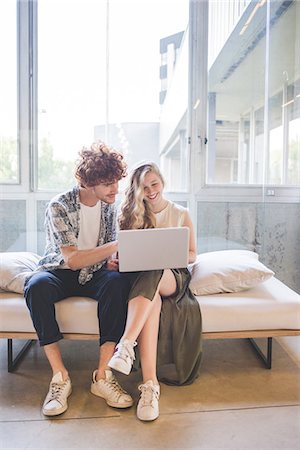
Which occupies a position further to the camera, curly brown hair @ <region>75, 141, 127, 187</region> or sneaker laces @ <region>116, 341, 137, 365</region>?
curly brown hair @ <region>75, 141, 127, 187</region>

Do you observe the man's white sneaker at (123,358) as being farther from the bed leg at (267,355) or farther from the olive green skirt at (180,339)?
the bed leg at (267,355)

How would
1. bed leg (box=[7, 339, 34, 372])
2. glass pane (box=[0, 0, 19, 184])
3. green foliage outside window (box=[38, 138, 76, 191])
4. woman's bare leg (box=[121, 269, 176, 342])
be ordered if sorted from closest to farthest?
1. woman's bare leg (box=[121, 269, 176, 342])
2. bed leg (box=[7, 339, 34, 372])
3. glass pane (box=[0, 0, 19, 184])
4. green foliage outside window (box=[38, 138, 76, 191])

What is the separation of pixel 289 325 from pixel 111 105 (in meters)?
1.99

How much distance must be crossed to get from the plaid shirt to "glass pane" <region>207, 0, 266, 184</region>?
1.28 metres

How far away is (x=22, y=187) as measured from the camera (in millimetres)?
3072

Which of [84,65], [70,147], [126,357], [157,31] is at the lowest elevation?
[126,357]

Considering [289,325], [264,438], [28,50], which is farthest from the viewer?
[28,50]

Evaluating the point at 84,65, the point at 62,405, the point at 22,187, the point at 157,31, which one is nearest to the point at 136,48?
the point at 157,31

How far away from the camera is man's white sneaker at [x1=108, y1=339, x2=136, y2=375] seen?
66.7 inches

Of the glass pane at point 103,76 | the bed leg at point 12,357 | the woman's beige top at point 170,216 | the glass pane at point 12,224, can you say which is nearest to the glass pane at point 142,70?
the glass pane at point 103,76

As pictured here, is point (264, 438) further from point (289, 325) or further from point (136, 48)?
point (136, 48)

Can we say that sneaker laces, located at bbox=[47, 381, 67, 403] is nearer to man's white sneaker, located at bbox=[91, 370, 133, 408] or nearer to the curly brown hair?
man's white sneaker, located at bbox=[91, 370, 133, 408]

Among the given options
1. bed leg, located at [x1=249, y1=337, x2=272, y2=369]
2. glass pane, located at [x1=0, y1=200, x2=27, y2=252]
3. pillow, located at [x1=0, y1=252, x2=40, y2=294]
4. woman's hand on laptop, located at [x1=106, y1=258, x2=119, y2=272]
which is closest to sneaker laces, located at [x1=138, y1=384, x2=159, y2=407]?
woman's hand on laptop, located at [x1=106, y1=258, x2=119, y2=272]

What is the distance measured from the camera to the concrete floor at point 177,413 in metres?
1.54
